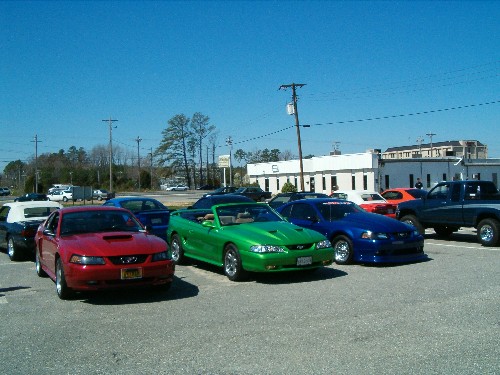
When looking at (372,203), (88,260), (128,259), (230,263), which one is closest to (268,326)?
(128,259)

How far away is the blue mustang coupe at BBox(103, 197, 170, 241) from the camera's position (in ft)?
46.3

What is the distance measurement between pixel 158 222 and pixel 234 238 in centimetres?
453

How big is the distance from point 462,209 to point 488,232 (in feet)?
3.34

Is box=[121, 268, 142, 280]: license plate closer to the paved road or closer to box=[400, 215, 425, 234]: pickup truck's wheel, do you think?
the paved road

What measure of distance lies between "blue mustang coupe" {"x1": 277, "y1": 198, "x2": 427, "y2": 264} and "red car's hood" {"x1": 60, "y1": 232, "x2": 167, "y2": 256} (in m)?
4.64

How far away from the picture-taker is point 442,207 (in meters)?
16.0

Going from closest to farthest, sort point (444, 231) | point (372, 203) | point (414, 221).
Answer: point (414, 221), point (444, 231), point (372, 203)

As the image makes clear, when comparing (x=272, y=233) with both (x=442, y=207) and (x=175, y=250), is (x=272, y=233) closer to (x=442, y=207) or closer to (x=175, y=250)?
(x=175, y=250)

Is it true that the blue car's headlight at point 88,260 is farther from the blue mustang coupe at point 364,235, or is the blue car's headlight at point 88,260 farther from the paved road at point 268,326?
the blue mustang coupe at point 364,235

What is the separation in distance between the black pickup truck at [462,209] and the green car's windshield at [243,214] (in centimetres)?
674

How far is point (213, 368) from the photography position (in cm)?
535

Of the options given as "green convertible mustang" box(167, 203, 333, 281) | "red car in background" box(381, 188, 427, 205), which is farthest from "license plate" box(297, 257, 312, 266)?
"red car in background" box(381, 188, 427, 205)

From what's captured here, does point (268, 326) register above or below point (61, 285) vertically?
below

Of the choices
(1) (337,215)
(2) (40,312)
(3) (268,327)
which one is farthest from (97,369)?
(1) (337,215)
